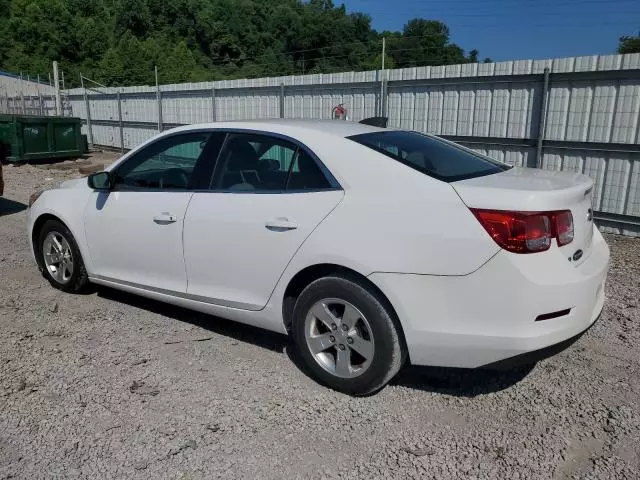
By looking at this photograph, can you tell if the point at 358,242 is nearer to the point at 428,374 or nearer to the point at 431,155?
the point at 431,155

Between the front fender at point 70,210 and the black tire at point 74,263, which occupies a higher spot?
the front fender at point 70,210

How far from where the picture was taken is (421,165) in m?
3.16

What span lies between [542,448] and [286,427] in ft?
4.24

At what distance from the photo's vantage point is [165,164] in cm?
427

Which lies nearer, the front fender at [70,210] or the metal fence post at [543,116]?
the front fender at [70,210]

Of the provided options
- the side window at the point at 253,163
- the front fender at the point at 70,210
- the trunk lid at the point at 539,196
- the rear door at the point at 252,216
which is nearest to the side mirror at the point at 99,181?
the front fender at the point at 70,210

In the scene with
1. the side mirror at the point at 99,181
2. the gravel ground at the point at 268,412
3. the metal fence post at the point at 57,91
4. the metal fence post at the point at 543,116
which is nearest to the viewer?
the gravel ground at the point at 268,412

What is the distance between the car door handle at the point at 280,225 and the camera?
3236 mm

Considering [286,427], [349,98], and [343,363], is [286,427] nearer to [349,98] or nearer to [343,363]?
[343,363]

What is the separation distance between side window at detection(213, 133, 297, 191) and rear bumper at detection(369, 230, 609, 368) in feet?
3.36

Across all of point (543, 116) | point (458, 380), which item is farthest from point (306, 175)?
point (543, 116)

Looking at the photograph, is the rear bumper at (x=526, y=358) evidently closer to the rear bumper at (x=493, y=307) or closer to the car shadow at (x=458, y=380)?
the rear bumper at (x=493, y=307)

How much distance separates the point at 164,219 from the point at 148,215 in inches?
7.5

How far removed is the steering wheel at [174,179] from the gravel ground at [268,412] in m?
1.09
